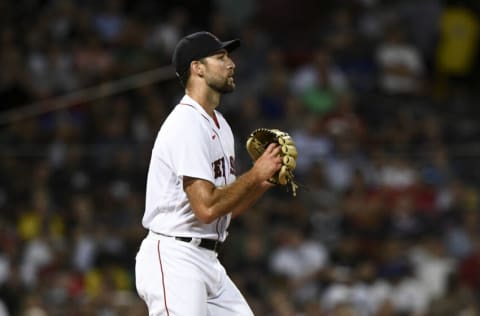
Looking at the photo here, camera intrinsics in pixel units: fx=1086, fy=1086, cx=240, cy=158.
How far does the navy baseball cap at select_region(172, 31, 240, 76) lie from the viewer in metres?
5.49

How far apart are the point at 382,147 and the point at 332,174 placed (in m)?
0.65

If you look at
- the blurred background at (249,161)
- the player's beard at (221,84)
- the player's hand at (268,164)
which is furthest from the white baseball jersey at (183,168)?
the blurred background at (249,161)

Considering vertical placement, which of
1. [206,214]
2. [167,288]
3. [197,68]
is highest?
[197,68]

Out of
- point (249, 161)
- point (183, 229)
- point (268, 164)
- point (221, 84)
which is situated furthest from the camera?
point (249, 161)

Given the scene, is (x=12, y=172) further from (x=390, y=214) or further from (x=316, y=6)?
(x=316, y=6)

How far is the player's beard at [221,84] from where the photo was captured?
18.0 feet

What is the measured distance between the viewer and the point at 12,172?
35.6 feet

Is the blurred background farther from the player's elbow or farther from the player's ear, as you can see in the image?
the player's elbow

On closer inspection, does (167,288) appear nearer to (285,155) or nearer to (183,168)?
(183,168)

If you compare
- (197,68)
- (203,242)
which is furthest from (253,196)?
(197,68)

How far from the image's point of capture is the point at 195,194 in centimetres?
518

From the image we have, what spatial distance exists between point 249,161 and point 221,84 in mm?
5518

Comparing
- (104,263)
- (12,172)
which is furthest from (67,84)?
(104,263)

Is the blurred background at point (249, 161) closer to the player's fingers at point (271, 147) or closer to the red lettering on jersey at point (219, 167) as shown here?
the red lettering on jersey at point (219, 167)
